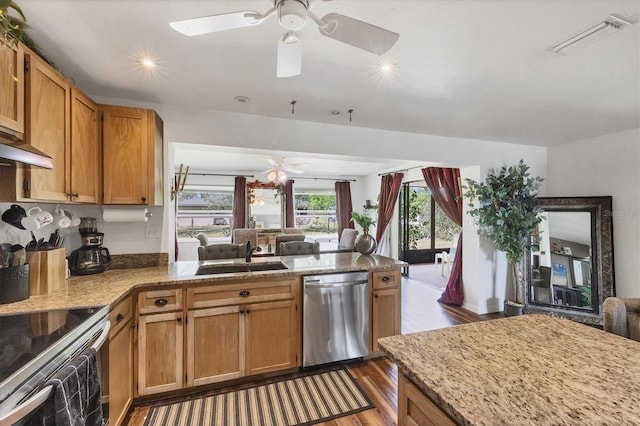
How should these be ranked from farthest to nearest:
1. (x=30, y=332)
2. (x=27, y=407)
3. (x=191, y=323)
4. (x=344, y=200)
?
(x=344, y=200), (x=191, y=323), (x=30, y=332), (x=27, y=407)

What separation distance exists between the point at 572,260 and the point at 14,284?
562cm

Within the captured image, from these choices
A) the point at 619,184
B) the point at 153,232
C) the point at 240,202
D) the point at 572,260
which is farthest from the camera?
the point at 240,202

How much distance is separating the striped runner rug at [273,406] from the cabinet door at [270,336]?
17cm

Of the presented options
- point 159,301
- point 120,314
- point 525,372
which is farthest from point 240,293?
point 525,372

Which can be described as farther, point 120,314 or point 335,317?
point 335,317

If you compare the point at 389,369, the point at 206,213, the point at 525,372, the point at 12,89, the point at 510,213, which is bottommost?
the point at 389,369

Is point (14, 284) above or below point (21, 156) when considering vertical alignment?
below

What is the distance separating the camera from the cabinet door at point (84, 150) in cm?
195

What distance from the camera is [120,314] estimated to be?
184cm

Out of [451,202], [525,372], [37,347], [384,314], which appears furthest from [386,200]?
[37,347]

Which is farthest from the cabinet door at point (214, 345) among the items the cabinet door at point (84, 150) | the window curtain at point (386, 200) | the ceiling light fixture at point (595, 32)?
the window curtain at point (386, 200)

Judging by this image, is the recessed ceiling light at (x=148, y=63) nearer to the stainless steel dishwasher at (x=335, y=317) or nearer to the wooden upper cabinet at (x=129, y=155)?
the wooden upper cabinet at (x=129, y=155)

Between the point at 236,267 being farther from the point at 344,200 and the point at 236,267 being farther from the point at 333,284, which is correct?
the point at 344,200

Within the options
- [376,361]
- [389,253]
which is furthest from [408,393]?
[389,253]
